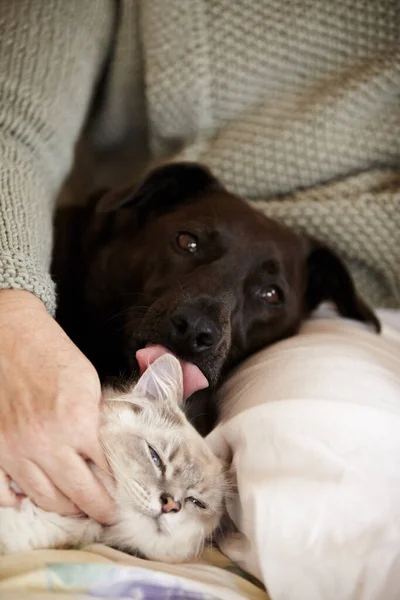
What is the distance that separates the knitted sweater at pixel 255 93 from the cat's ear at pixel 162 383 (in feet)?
1.49

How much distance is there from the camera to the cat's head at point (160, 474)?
2.73 feet

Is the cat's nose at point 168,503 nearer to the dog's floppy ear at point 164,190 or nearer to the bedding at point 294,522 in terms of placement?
the bedding at point 294,522

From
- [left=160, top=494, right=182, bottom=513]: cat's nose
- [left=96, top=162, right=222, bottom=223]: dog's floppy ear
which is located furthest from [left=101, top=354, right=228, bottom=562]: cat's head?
[left=96, top=162, right=222, bottom=223]: dog's floppy ear

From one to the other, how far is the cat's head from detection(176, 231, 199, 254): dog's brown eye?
303 millimetres

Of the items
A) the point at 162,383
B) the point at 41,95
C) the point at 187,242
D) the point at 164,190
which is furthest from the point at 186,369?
the point at 41,95

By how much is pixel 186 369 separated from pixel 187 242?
0.29 meters

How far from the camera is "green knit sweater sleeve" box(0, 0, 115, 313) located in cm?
108

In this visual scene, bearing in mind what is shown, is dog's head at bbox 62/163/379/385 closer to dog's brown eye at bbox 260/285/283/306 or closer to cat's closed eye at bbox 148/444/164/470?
dog's brown eye at bbox 260/285/283/306

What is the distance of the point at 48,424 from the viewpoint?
750mm

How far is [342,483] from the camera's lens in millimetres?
726

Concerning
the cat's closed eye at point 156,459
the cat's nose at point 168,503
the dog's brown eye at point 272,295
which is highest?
the dog's brown eye at point 272,295

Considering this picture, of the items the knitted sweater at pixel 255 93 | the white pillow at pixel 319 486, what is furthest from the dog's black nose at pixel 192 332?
the knitted sweater at pixel 255 93

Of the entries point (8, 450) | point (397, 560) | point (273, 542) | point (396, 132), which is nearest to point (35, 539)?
point (8, 450)

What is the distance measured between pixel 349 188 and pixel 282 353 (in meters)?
0.50
